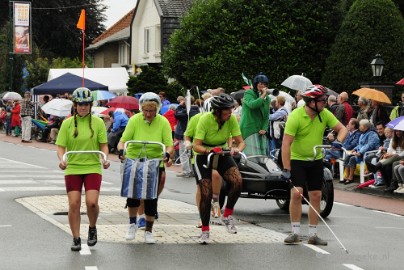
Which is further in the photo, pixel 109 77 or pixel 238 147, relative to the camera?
pixel 109 77

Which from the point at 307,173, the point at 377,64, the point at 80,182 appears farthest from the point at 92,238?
the point at 377,64

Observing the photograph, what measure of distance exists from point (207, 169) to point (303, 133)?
4.03 ft

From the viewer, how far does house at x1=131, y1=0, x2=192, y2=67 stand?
5516 cm

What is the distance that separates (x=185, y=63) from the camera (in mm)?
39781

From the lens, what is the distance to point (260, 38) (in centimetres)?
3800

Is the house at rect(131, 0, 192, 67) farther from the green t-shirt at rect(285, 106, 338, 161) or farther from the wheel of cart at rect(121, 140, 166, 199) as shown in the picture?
the wheel of cart at rect(121, 140, 166, 199)

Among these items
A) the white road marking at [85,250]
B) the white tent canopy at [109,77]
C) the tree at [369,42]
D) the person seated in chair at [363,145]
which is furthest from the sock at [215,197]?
the white tent canopy at [109,77]

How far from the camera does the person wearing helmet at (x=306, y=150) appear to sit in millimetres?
11461

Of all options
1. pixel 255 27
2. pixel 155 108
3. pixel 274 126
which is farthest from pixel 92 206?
pixel 255 27

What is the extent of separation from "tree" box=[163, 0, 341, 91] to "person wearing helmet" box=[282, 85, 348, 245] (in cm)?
2605

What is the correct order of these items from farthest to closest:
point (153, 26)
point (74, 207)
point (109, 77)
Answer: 1. point (153, 26)
2. point (109, 77)
3. point (74, 207)

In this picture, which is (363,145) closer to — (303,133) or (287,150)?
(303,133)

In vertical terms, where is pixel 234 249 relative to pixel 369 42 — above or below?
below

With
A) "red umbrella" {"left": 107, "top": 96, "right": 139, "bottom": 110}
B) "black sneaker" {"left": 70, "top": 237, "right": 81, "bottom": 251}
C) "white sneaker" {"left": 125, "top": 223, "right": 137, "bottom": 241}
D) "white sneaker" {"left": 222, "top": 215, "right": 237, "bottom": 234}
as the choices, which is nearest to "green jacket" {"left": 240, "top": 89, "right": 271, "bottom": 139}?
"white sneaker" {"left": 222, "top": 215, "right": 237, "bottom": 234}
